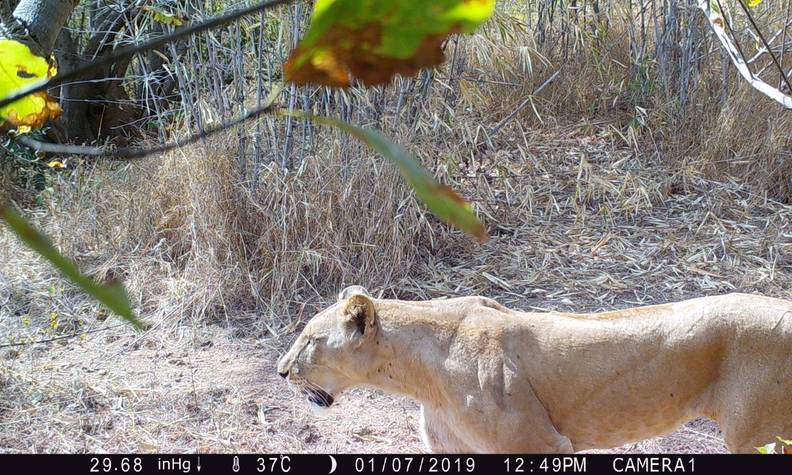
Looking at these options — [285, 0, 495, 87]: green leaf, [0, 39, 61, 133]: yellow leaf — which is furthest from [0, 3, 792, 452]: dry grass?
[285, 0, 495, 87]: green leaf

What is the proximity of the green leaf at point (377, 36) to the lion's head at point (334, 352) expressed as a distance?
7.53 feet

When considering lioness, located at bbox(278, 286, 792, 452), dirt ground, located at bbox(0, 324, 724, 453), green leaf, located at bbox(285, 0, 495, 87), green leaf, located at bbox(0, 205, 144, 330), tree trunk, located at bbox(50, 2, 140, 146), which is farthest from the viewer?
tree trunk, located at bbox(50, 2, 140, 146)

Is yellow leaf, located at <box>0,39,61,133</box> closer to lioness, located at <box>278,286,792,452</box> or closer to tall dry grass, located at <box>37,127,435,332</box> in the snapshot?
lioness, located at <box>278,286,792,452</box>

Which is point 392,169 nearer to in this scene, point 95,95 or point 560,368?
point 560,368

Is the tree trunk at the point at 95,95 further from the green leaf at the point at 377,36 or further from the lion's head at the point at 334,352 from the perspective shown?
the green leaf at the point at 377,36

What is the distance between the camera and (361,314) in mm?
2967

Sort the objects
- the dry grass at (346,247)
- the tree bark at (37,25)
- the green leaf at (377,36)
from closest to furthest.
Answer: the green leaf at (377,36) → the tree bark at (37,25) → the dry grass at (346,247)

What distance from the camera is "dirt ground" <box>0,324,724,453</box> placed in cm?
365

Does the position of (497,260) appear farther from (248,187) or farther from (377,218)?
(248,187)

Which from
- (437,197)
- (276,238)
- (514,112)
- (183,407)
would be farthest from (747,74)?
(514,112)

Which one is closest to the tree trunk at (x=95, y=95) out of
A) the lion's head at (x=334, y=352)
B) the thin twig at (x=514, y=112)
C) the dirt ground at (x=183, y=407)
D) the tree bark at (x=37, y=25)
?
the dirt ground at (x=183, y=407)

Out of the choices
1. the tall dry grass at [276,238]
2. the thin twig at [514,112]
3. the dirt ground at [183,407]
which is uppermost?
the thin twig at [514,112]
